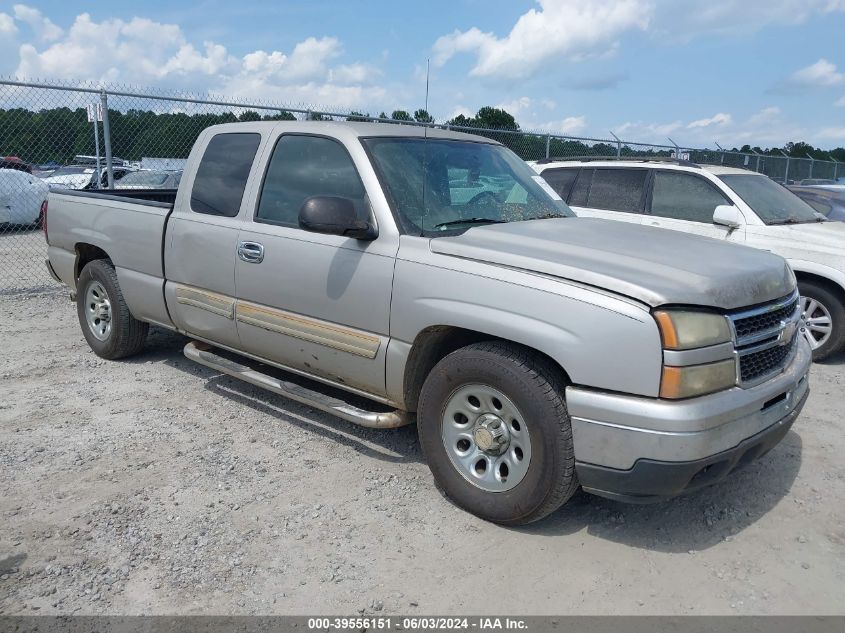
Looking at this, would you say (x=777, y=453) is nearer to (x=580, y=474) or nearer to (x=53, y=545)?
(x=580, y=474)

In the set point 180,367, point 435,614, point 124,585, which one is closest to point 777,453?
point 435,614

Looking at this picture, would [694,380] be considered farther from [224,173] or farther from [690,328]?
[224,173]

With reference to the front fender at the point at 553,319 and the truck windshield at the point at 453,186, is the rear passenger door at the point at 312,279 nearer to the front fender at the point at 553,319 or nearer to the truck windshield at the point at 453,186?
the truck windshield at the point at 453,186

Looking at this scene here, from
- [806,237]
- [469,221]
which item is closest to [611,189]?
[806,237]

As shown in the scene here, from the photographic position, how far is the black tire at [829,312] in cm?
630

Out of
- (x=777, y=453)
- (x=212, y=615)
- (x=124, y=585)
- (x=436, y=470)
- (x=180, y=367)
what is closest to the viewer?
(x=212, y=615)

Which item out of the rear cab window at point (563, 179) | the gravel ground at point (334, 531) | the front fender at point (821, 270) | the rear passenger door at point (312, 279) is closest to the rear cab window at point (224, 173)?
the rear passenger door at point (312, 279)

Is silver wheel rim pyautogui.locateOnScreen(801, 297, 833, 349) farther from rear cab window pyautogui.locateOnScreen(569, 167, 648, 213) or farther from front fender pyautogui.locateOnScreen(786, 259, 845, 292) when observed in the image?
rear cab window pyautogui.locateOnScreen(569, 167, 648, 213)

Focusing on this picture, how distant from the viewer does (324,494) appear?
150 inches

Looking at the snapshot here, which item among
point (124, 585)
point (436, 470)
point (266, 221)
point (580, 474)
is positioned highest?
point (266, 221)

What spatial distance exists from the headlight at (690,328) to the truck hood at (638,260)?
51mm

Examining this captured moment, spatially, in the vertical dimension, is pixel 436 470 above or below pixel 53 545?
above

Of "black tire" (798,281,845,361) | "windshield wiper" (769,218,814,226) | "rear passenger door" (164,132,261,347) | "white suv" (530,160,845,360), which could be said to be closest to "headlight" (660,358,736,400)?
"rear passenger door" (164,132,261,347)

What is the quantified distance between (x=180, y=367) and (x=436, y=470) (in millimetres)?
3142
